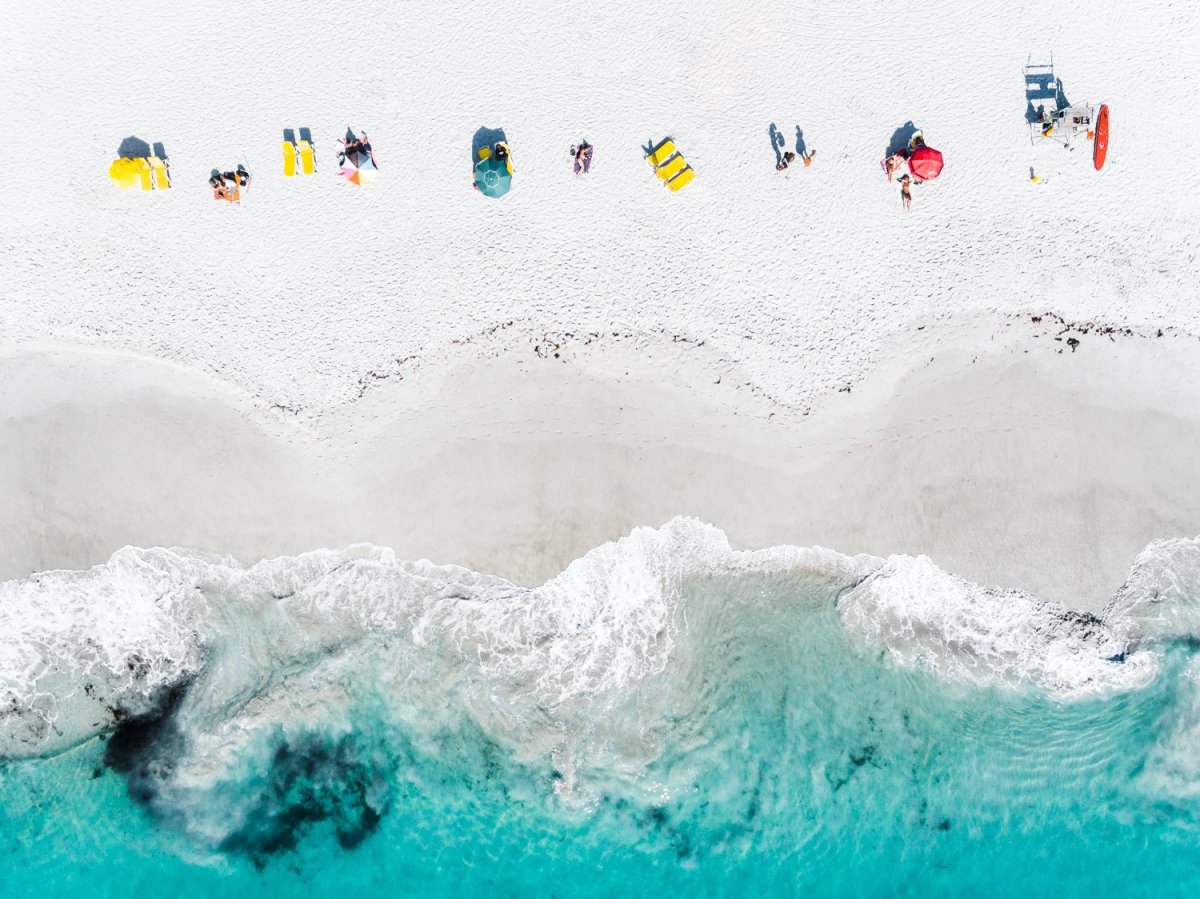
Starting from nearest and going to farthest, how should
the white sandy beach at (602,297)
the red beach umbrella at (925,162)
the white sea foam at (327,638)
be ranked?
the red beach umbrella at (925,162) < the white sea foam at (327,638) < the white sandy beach at (602,297)

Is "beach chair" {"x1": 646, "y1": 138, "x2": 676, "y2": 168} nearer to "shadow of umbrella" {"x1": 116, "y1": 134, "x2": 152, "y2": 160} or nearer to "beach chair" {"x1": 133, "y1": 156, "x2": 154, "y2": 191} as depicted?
"beach chair" {"x1": 133, "y1": 156, "x2": 154, "y2": 191}

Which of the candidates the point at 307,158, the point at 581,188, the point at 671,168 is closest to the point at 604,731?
the point at 581,188

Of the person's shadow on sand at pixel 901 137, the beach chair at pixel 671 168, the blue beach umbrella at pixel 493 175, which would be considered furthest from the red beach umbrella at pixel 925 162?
the blue beach umbrella at pixel 493 175

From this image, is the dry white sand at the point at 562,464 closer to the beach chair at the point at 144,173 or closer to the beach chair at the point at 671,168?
the beach chair at the point at 144,173

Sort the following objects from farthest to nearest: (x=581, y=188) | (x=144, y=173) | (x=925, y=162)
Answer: (x=581, y=188) < (x=144, y=173) < (x=925, y=162)

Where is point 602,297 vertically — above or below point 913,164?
below

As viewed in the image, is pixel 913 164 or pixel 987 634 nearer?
pixel 913 164

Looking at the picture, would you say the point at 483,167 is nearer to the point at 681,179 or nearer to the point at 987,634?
the point at 681,179
